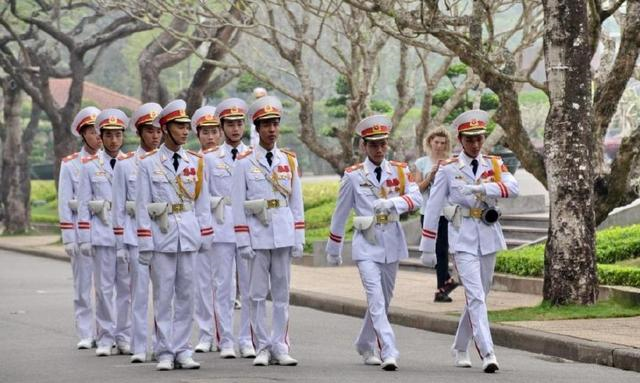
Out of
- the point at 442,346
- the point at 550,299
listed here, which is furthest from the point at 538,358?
the point at 550,299

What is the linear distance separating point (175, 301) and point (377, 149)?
2060 mm

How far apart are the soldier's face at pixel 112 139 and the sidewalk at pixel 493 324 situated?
378 cm

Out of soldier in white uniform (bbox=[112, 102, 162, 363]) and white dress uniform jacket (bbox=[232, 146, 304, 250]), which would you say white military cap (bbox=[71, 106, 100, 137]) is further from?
white dress uniform jacket (bbox=[232, 146, 304, 250])

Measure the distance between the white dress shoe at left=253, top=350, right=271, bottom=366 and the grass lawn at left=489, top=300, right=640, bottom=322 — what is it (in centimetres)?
336

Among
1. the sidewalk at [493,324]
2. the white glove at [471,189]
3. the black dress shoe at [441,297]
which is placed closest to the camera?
the white glove at [471,189]

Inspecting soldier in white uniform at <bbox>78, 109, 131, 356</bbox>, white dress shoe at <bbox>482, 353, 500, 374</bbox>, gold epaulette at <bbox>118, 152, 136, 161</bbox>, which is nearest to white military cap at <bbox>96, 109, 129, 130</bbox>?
soldier in white uniform at <bbox>78, 109, 131, 356</bbox>

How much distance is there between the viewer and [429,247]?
13352 mm

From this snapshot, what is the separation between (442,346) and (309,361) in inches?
74.8

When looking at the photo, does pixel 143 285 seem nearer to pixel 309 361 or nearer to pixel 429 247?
pixel 309 361

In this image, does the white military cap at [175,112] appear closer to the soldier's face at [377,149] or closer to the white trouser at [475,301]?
the soldier's face at [377,149]

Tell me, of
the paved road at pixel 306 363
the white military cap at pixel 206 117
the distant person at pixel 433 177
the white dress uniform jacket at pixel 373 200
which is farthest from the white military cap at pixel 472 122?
the distant person at pixel 433 177

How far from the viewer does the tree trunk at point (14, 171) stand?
43.0m

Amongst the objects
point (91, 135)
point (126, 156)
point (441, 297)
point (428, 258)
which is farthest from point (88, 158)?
point (441, 297)

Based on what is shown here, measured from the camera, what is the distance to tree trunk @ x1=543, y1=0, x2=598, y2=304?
A: 16641 mm
